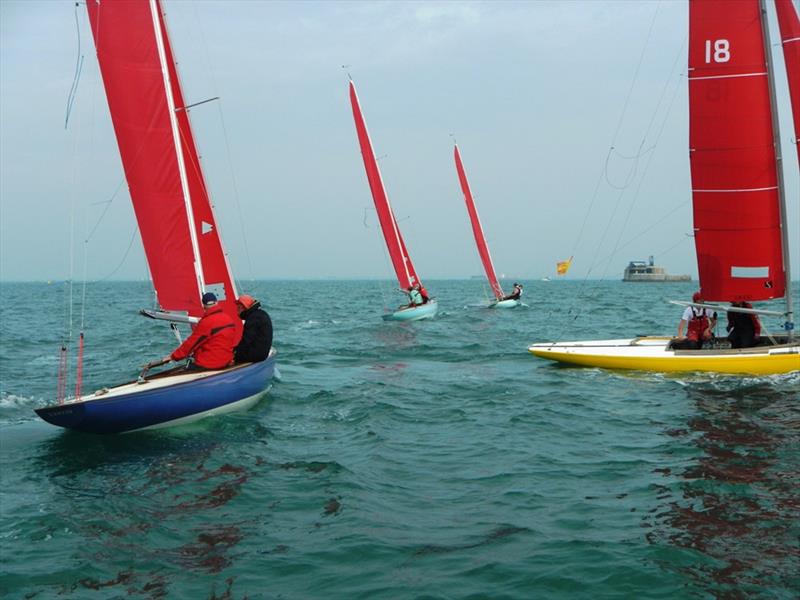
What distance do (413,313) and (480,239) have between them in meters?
11.5

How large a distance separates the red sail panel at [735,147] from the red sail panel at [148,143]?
10128 mm

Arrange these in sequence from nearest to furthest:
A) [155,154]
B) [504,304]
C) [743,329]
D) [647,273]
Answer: [155,154] → [743,329] → [504,304] → [647,273]

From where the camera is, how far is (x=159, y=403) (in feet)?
31.8

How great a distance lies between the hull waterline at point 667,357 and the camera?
13305 mm

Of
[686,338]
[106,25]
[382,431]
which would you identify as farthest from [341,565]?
[686,338]

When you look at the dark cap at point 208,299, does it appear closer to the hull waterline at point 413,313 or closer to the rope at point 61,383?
the rope at point 61,383

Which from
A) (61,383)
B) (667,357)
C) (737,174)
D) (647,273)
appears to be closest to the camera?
(61,383)

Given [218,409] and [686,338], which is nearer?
[218,409]

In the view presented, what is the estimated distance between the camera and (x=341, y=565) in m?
5.62

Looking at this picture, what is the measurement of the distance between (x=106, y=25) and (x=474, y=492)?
9.82m

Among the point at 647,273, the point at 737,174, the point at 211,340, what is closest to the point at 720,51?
the point at 737,174

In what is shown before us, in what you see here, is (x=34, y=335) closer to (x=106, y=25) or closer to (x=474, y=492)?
(x=106, y=25)

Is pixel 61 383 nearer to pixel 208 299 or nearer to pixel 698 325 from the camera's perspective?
pixel 208 299

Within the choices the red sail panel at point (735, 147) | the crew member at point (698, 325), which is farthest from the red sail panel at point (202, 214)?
the red sail panel at point (735, 147)
